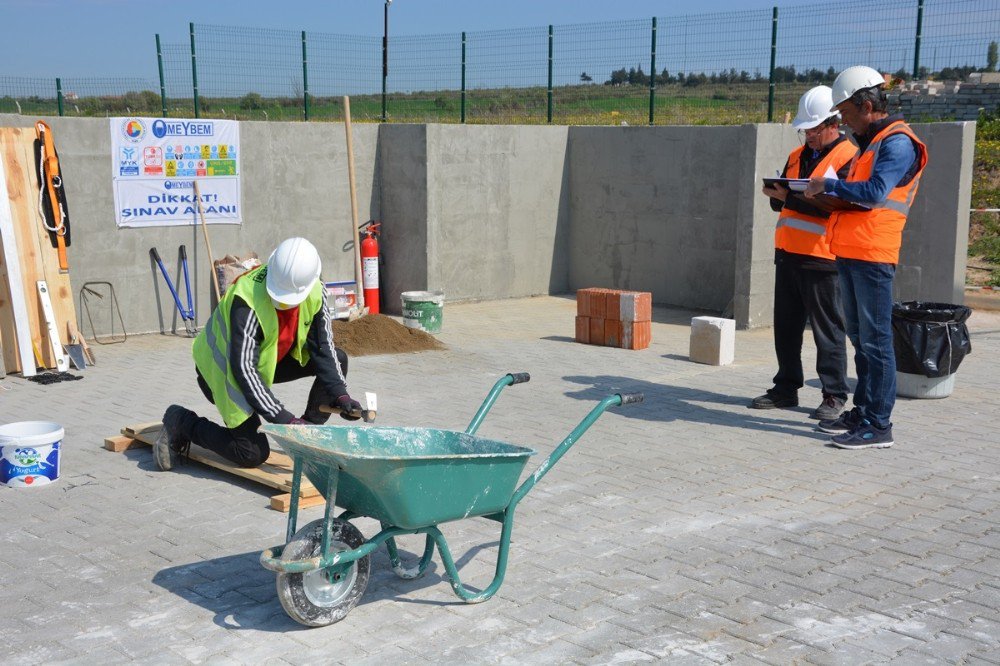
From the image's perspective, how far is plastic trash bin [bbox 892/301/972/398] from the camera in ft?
28.1

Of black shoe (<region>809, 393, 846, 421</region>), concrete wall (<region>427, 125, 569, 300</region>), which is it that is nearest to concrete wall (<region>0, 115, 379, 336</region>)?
concrete wall (<region>427, 125, 569, 300</region>)

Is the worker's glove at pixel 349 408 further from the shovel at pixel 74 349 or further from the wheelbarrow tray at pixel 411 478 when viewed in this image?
the shovel at pixel 74 349

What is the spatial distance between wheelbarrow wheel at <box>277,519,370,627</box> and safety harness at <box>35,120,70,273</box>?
6535 mm

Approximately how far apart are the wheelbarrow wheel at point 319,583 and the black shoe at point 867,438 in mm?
4002

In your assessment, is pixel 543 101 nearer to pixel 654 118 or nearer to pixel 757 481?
pixel 654 118

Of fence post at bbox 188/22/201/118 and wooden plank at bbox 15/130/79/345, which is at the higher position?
fence post at bbox 188/22/201/118

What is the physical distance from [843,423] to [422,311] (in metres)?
5.12

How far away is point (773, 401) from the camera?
8.54 m

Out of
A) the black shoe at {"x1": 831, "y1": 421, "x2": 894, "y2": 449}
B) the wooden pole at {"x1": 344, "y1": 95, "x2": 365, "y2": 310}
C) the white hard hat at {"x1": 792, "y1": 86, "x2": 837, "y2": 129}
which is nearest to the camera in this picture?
the black shoe at {"x1": 831, "y1": 421, "x2": 894, "y2": 449}

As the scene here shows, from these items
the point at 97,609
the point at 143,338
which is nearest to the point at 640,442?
the point at 97,609

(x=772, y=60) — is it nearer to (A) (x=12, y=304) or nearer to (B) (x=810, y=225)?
(B) (x=810, y=225)

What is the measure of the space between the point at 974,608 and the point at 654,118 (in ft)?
39.6

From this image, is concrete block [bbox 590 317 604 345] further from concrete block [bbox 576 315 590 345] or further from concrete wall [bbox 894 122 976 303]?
concrete wall [bbox 894 122 976 303]

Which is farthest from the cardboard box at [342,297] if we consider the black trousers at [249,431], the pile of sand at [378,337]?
the black trousers at [249,431]
